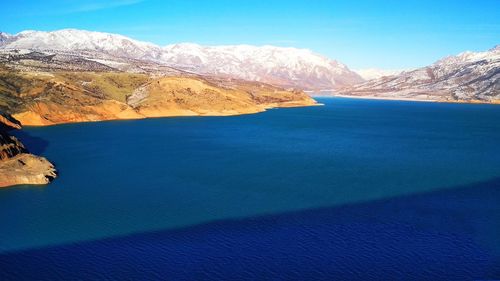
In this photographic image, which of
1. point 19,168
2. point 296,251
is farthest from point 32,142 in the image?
point 296,251

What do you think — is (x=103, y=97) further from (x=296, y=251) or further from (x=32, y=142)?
(x=296, y=251)

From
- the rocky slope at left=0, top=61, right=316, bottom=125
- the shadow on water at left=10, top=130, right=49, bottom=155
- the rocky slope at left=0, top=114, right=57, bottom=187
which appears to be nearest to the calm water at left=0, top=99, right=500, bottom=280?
the shadow on water at left=10, top=130, right=49, bottom=155

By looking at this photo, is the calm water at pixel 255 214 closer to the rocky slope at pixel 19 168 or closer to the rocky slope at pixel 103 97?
the rocky slope at pixel 19 168

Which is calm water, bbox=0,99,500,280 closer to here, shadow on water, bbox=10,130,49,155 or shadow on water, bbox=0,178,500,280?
shadow on water, bbox=0,178,500,280

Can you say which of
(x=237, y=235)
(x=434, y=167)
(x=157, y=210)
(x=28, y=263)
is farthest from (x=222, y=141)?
(x=28, y=263)

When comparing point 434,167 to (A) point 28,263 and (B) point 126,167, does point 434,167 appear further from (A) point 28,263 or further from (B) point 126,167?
(A) point 28,263

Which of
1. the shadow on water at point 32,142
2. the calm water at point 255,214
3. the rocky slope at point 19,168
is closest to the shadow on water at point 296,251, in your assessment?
the calm water at point 255,214
